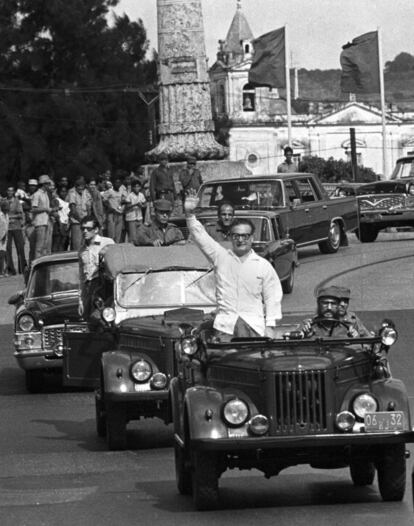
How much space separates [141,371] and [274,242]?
42.5ft

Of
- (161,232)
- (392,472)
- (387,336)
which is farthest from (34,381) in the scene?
(392,472)

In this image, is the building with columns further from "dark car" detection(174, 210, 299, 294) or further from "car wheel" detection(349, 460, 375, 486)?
"car wheel" detection(349, 460, 375, 486)

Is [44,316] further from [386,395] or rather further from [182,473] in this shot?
[386,395]

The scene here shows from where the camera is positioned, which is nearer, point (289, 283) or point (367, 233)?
point (289, 283)

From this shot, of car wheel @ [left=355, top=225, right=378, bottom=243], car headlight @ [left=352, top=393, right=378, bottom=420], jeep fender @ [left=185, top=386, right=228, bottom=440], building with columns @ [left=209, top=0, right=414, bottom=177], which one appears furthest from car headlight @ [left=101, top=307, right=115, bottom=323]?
building with columns @ [left=209, top=0, right=414, bottom=177]

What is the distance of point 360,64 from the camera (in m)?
50.9

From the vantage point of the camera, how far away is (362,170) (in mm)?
109625

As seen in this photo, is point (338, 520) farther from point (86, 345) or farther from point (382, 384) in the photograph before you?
point (86, 345)

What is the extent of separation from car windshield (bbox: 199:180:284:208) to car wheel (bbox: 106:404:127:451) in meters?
15.8

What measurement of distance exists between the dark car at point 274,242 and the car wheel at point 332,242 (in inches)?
180

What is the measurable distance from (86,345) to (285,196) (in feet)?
49.3

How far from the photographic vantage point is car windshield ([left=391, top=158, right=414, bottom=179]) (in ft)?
127

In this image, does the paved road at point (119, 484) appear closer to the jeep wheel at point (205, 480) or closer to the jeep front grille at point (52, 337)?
the jeep wheel at point (205, 480)

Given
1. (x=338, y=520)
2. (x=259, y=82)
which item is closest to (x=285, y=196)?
(x=338, y=520)
